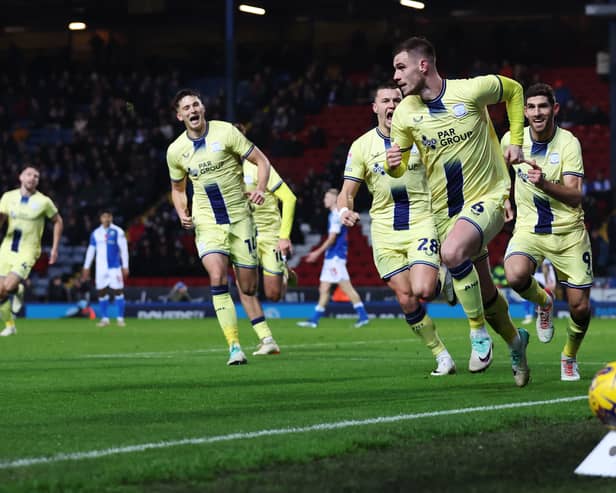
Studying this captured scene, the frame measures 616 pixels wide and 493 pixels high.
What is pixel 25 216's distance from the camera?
19938 millimetres

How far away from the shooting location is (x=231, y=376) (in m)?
11.2

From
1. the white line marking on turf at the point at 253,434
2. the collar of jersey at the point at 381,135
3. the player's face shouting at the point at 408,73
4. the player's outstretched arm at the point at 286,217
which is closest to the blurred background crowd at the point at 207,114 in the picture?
the player's outstretched arm at the point at 286,217

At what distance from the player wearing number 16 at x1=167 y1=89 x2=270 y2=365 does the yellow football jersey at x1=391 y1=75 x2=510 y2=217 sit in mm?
3179

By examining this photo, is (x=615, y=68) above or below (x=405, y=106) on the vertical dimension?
above

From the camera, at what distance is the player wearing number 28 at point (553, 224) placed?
1036 centimetres

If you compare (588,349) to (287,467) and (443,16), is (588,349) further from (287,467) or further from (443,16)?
(443,16)

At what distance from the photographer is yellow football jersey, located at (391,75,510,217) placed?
9.66 m

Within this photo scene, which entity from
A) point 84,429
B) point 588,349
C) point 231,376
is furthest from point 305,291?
point 84,429

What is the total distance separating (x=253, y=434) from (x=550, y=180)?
4389 millimetres

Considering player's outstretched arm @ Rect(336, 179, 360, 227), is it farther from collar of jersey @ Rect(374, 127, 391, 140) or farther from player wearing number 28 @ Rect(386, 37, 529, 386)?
player wearing number 28 @ Rect(386, 37, 529, 386)

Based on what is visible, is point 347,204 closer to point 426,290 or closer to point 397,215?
point 397,215

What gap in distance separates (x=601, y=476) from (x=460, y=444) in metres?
1.20

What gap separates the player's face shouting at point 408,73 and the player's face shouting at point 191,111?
346cm

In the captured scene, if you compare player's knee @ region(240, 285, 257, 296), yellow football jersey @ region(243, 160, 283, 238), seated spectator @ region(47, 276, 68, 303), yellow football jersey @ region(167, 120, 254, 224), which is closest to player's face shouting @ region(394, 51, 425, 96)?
yellow football jersey @ region(167, 120, 254, 224)
